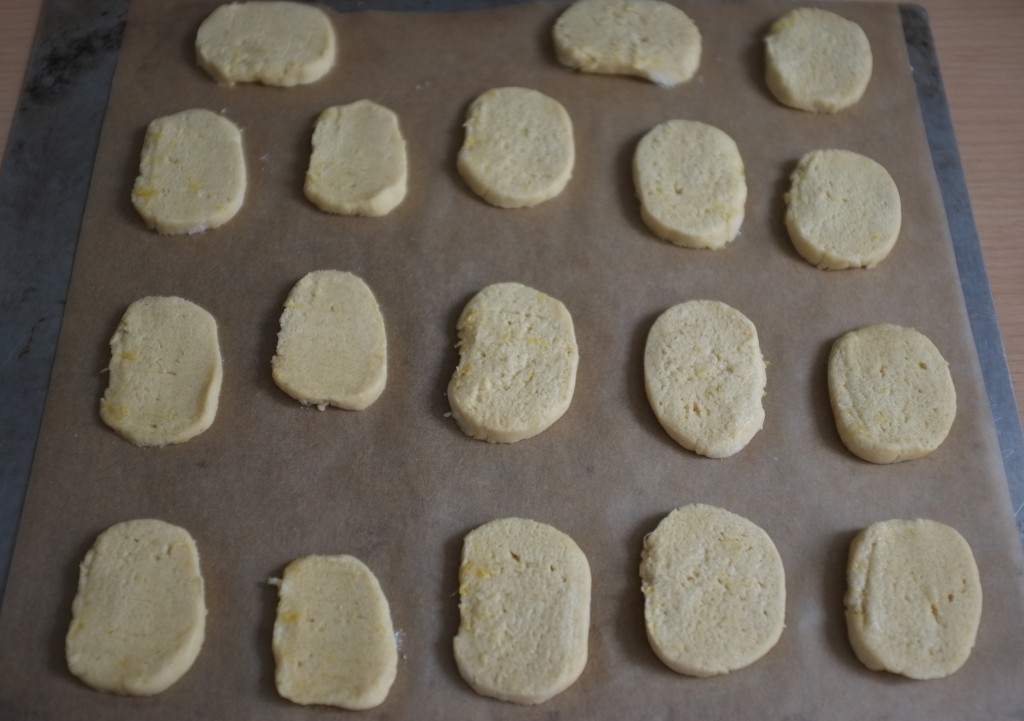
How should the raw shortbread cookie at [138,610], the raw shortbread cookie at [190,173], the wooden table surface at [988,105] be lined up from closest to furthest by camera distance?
1. the raw shortbread cookie at [138,610]
2. the raw shortbread cookie at [190,173]
3. the wooden table surface at [988,105]

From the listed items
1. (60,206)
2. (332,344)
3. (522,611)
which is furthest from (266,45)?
(522,611)

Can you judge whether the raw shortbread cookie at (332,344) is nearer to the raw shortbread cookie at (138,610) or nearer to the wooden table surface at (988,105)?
the raw shortbread cookie at (138,610)

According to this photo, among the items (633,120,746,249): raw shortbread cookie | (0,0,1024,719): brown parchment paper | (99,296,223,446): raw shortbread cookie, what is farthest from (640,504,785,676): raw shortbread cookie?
(99,296,223,446): raw shortbread cookie

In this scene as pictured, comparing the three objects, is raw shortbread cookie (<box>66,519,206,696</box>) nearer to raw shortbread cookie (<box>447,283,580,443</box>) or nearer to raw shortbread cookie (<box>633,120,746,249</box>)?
raw shortbread cookie (<box>447,283,580,443</box>)

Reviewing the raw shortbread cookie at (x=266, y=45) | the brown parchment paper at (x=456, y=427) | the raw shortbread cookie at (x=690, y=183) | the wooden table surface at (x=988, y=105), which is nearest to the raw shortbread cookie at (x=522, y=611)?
the brown parchment paper at (x=456, y=427)

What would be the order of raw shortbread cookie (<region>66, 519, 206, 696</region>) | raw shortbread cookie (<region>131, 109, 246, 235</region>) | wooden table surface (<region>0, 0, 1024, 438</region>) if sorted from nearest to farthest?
1. raw shortbread cookie (<region>66, 519, 206, 696</region>)
2. raw shortbread cookie (<region>131, 109, 246, 235</region>)
3. wooden table surface (<region>0, 0, 1024, 438</region>)

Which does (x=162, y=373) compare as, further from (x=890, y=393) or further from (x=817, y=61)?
(x=817, y=61)

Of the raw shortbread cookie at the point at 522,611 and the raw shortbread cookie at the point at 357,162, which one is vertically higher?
the raw shortbread cookie at the point at 357,162
